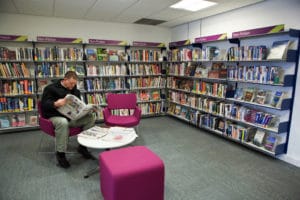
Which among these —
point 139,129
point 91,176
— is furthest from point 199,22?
point 91,176

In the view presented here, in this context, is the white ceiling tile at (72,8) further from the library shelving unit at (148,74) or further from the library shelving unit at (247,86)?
the library shelving unit at (247,86)

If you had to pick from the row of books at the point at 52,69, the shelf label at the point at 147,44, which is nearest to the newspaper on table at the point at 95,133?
the row of books at the point at 52,69

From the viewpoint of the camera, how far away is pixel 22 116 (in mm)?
4480

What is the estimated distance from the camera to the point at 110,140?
2.58 meters

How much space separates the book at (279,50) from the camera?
9.62 ft

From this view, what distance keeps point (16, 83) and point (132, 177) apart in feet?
12.1

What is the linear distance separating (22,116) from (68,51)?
1.76 m

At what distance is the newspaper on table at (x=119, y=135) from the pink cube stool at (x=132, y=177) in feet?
1.46

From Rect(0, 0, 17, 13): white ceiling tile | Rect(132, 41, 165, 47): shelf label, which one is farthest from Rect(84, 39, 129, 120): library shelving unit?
Rect(0, 0, 17, 13): white ceiling tile

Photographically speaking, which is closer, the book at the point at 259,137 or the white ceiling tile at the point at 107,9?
the book at the point at 259,137

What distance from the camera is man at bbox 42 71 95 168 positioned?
2.89m

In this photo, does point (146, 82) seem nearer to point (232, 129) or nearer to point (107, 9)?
point (107, 9)

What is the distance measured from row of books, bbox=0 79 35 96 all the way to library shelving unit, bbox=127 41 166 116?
2.25m

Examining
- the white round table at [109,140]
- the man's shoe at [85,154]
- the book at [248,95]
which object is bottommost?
the man's shoe at [85,154]
